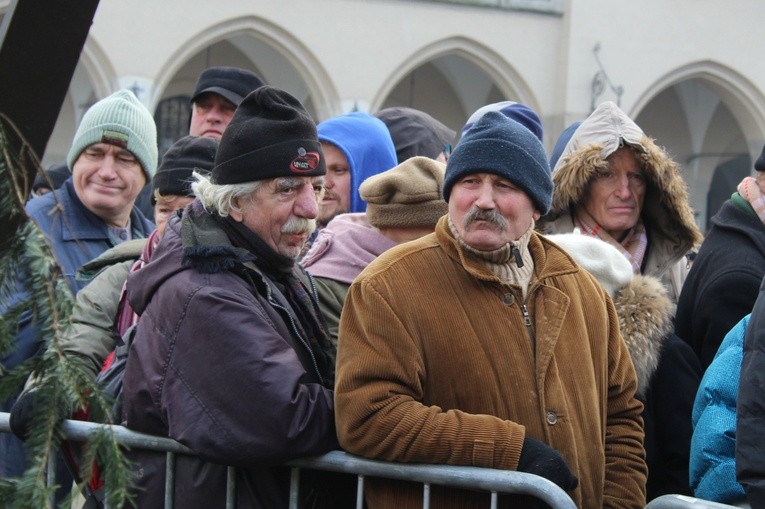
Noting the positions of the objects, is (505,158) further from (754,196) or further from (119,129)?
(119,129)

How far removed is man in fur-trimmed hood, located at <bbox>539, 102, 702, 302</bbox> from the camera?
144 inches

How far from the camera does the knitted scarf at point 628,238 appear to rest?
369cm

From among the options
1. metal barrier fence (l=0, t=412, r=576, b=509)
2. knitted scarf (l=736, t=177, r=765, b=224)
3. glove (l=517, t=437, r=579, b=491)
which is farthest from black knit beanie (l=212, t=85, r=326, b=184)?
knitted scarf (l=736, t=177, r=765, b=224)

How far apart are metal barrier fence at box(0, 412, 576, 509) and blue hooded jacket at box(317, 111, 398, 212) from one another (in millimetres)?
1441

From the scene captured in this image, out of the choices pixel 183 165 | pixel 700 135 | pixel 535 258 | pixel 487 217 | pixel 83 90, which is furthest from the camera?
pixel 700 135

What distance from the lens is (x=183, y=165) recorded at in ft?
11.8

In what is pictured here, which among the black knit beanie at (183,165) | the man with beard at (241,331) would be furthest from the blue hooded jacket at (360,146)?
the man with beard at (241,331)

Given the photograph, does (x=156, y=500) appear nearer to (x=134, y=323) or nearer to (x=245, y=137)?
(x=134, y=323)

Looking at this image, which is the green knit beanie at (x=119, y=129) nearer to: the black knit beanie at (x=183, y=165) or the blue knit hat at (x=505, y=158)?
the black knit beanie at (x=183, y=165)

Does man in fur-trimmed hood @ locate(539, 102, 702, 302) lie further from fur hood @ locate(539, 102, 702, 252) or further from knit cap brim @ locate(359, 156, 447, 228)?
knit cap brim @ locate(359, 156, 447, 228)

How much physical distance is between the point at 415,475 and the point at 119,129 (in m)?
2.00

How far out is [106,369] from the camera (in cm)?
282

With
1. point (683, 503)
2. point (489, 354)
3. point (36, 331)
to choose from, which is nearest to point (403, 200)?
point (489, 354)

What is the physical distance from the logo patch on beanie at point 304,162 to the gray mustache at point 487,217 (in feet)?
1.47
